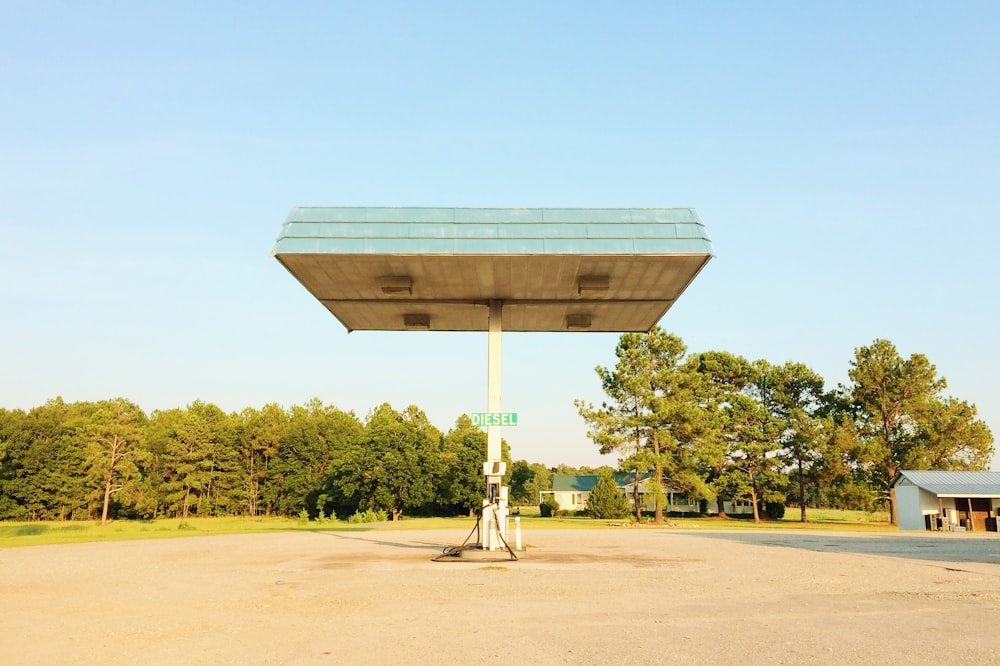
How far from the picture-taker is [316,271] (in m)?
17.0

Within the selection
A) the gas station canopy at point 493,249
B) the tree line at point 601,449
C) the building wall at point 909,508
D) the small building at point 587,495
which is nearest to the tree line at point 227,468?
the tree line at point 601,449

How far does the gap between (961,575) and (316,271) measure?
15.7 meters

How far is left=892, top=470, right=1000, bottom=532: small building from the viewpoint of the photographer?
4059 centimetres

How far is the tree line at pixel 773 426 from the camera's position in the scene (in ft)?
153

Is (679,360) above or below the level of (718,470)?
above

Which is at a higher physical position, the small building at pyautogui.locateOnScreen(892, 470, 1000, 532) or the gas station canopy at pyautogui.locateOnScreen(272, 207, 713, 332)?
the gas station canopy at pyautogui.locateOnScreen(272, 207, 713, 332)

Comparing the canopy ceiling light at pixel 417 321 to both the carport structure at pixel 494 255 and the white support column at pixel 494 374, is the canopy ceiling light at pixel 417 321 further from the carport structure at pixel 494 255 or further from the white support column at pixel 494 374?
the white support column at pixel 494 374

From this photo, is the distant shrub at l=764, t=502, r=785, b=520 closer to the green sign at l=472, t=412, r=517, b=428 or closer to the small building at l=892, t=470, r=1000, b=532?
the small building at l=892, t=470, r=1000, b=532

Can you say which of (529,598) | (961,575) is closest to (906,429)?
(961,575)

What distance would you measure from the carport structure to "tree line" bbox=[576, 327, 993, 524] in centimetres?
2859

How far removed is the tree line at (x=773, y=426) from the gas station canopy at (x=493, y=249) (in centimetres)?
2947

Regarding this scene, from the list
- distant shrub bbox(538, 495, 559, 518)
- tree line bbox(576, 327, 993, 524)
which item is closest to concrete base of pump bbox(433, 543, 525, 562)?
tree line bbox(576, 327, 993, 524)

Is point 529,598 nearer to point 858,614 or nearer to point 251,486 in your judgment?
point 858,614

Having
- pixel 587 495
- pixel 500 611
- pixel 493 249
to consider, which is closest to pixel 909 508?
pixel 587 495
